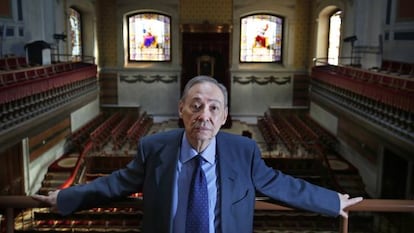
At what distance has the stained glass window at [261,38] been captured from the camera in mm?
18609

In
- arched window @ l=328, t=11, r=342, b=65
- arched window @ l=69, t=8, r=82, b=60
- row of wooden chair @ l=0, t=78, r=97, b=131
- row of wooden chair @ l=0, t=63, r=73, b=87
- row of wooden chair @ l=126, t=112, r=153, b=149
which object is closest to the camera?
row of wooden chair @ l=0, t=78, r=97, b=131

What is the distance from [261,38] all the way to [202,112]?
1708cm

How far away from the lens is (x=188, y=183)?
82.7 inches

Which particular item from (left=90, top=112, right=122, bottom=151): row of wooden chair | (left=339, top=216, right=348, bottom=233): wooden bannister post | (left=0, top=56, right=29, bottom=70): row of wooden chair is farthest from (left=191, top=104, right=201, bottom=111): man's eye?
(left=90, top=112, right=122, bottom=151): row of wooden chair

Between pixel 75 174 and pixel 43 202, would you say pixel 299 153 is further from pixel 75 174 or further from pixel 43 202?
pixel 43 202

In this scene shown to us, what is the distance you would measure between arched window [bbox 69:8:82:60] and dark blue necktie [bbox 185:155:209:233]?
14.7 m

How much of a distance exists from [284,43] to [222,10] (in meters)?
2.87

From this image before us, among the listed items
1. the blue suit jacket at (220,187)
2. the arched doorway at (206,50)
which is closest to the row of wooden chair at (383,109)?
the arched doorway at (206,50)

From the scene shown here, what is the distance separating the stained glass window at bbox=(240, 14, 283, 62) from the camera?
61.1 feet

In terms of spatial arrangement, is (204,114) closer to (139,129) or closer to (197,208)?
(197,208)

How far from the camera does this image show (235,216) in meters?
2.06

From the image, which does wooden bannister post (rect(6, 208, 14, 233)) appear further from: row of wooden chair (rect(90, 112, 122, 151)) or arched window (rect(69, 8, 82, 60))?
arched window (rect(69, 8, 82, 60))

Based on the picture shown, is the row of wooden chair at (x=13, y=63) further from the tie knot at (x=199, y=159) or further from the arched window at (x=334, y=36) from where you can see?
the arched window at (x=334, y=36)

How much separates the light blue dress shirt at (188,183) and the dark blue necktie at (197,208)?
25mm
